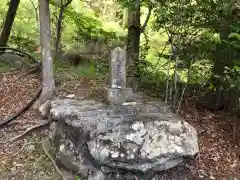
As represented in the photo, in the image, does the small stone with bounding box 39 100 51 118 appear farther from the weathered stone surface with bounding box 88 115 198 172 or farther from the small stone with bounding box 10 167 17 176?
the weathered stone surface with bounding box 88 115 198 172

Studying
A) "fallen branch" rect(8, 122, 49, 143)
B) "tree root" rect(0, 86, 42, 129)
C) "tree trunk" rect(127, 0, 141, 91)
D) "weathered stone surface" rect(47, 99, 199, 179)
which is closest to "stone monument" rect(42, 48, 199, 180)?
"weathered stone surface" rect(47, 99, 199, 179)

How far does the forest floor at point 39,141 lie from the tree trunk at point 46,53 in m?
0.27

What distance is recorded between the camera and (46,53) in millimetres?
5715

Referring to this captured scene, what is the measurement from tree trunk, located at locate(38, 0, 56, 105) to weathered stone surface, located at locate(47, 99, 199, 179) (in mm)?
1088

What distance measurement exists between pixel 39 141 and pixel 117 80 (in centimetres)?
157

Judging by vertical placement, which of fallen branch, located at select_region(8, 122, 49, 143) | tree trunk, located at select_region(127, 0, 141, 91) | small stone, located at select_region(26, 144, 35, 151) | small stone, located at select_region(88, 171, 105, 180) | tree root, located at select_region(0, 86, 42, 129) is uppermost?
tree trunk, located at select_region(127, 0, 141, 91)

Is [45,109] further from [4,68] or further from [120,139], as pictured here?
[4,68]

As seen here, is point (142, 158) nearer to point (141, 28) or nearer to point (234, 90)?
point (234, 90)

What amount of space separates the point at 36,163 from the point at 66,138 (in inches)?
23.9

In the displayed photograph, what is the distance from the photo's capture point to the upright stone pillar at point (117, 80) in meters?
4.95

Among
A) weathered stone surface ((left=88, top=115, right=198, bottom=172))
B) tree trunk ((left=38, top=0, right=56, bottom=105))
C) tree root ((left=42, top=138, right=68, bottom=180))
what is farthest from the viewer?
tree trunk ((left=38, top=0, right=56, bottom=105))

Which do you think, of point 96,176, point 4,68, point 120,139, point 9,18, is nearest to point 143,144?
point 120,139

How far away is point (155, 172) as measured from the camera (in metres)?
4.32

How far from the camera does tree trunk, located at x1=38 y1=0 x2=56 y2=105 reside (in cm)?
554
